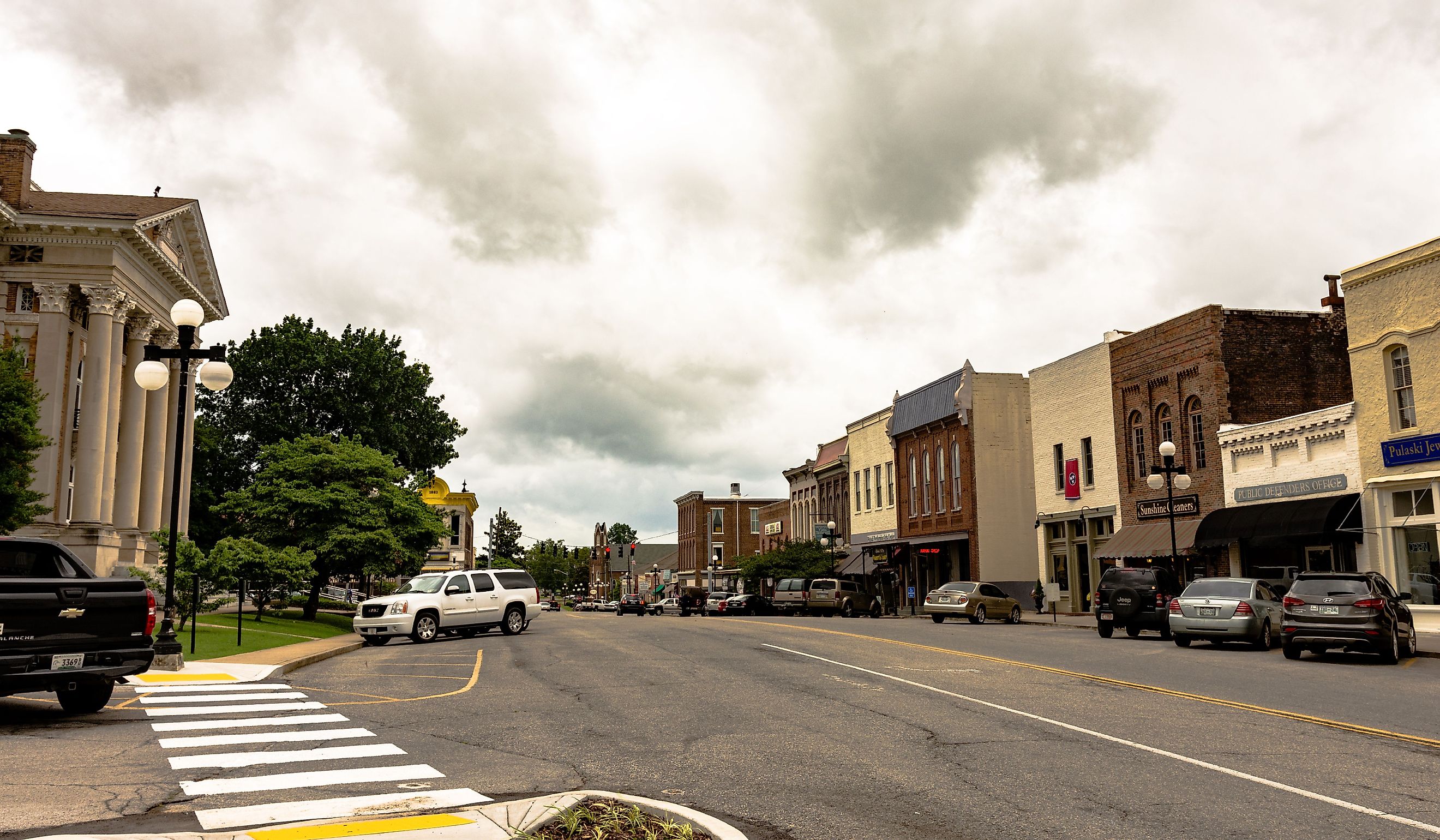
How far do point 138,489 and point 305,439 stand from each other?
5.93m

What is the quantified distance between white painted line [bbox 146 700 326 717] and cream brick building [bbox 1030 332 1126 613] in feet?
111

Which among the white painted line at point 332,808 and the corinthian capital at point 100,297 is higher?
the corinthian capital at point 100,297

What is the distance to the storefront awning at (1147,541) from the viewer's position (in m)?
35.1

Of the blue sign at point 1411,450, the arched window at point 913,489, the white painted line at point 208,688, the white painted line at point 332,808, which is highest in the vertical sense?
the arched window at point 913,489

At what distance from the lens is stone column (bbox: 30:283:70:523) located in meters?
32.8

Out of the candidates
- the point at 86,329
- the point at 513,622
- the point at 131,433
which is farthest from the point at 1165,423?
the point at 86,329

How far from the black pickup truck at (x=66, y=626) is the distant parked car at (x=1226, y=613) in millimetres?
19983

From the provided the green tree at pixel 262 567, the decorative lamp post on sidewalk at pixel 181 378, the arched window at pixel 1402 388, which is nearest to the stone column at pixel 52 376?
the green tree at pixel 262 567

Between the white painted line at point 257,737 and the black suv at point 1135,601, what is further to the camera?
the black suv at point 1135,601

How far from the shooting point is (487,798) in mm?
7164

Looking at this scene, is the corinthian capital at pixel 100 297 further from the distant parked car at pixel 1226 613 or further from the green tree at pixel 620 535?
the green tree at pixel 620 535

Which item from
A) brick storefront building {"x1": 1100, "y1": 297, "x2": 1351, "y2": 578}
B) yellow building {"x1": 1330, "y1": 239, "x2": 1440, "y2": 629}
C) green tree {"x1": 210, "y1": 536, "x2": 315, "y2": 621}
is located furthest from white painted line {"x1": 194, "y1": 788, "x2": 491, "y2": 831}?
brick storefront building {"x1": 1100, "y1": 297, "x2": 1351, "y2": 578}

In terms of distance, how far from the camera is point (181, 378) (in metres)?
16.1

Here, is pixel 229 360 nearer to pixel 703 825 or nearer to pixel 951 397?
pixel 951 397
